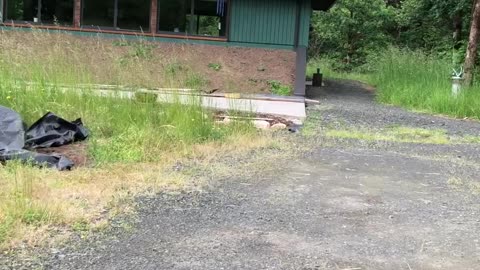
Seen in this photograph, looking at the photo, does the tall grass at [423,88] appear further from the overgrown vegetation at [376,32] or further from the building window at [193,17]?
the building window at [193,17]

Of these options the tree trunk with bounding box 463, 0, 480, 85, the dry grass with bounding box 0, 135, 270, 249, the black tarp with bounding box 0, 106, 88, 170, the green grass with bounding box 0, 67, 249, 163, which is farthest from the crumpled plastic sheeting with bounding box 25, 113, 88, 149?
the tree trunk with bounding box 463, 0, 480, 85

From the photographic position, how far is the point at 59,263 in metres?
3.10

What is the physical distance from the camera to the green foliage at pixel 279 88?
13477 mm

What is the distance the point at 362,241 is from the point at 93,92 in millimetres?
4570

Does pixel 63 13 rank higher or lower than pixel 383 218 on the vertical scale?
higher

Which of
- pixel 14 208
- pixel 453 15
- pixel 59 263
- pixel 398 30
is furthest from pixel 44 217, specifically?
pixel 398 30

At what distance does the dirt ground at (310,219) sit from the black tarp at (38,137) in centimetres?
139

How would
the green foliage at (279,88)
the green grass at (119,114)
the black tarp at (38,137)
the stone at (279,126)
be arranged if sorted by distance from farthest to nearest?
1. the green foliage at (279,88)
2. the stone at (279,126)
3. the green grass at (119,114)
4. the black tarp at (38,137)

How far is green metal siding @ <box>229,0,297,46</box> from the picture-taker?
14.3 meters

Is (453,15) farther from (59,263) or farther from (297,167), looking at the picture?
(59,263)

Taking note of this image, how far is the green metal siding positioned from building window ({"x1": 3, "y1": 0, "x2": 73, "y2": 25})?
14.5 feet

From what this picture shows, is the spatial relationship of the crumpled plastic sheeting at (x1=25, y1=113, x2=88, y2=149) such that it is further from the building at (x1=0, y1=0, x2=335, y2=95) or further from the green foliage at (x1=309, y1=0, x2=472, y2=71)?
the green foliage at (x1=309, y1=0, x2=472, y2=71)

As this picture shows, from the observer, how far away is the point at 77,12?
14.4 m

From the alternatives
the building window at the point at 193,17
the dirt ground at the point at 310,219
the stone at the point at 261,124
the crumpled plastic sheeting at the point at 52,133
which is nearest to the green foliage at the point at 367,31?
the building window at the point at 193,17
